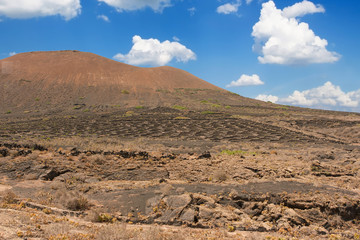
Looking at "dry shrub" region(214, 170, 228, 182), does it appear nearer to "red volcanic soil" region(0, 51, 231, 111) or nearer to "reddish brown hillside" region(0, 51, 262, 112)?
"reddish brown hillside" region(0, 51, 262, 112)

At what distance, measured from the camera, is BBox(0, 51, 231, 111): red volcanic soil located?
55406 millimetres

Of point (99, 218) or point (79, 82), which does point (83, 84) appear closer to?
point (79, 82)

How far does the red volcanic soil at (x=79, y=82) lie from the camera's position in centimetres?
5541

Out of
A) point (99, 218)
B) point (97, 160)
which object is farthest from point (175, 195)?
point (97, 160)

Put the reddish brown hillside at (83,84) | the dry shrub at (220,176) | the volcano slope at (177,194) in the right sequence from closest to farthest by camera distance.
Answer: the volcano slope at (177,194) < the dry shrub at (220,176) < the reddish brown hillside at (83,84)

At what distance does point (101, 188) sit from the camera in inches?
366

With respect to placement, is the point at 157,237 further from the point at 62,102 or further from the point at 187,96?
the point at 187,96

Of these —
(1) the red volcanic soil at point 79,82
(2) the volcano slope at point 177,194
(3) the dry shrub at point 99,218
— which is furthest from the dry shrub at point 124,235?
(1) the red volcanic soil at point 79,82

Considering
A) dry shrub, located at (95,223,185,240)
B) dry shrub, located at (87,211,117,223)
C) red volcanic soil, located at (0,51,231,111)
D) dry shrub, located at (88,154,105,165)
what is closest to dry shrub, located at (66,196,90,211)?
dry shrub, located at (87,211,117,223)

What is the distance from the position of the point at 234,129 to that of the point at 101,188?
2054 centimetres

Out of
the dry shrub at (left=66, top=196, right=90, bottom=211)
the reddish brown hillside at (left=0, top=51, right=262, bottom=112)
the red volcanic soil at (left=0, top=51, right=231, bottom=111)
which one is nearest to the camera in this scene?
the dry shrub at (left=66, top=196, right=90, bottom=211)

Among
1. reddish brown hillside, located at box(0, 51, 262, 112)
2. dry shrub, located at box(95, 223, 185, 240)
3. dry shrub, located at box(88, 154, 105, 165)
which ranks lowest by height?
dry shrub, located at box(88, 154, 105, 165)

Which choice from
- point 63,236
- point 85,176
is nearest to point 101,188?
point 85,176

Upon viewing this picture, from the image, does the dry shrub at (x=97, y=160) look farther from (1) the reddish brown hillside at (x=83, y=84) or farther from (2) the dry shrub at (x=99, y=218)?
(1) the reddish brown hillside at (x=83, y=84)
